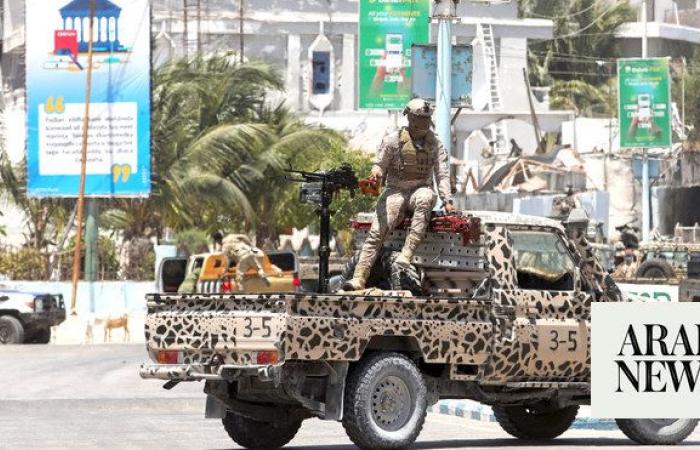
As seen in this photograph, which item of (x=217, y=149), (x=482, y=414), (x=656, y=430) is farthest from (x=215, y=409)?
(x=217, y=149)

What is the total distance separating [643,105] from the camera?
57.5 m

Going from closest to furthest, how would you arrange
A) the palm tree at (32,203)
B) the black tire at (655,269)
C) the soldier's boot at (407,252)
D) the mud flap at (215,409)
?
the mud flap at (215,409)
the soldier's boot at (407,252)
the black tire at (655,269)
the palm tree at (32,203)

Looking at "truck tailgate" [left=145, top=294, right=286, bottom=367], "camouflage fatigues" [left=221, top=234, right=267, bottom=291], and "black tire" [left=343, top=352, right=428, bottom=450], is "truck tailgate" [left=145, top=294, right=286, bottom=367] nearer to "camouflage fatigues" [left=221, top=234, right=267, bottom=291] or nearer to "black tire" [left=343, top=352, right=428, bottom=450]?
"black tire" [left=343, top=352, right=428, bottom=450]

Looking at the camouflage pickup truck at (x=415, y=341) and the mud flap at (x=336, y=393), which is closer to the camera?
the camouflage pickup truck at (x=415, y=341)

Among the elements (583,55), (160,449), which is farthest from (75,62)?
(583,55)

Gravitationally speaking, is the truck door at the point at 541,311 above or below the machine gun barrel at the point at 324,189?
below

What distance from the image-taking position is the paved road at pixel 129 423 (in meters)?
16.6

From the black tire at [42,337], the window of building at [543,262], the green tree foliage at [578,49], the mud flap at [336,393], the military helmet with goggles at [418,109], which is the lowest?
the black tire at [42,337]

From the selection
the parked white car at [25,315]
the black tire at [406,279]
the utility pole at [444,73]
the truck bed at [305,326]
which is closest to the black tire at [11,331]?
the parked white car at [25,315]

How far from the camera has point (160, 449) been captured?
1590cm

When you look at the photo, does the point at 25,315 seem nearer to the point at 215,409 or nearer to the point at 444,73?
the point at 444,73

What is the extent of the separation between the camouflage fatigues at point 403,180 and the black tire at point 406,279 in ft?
0.81

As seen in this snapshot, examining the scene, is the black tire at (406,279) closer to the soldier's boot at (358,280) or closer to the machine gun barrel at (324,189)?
the soldier's boot at (358,280)

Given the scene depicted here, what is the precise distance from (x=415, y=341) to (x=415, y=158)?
6.16 ft
